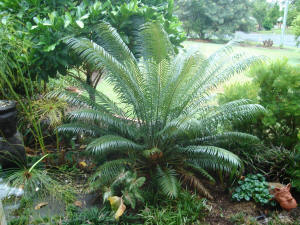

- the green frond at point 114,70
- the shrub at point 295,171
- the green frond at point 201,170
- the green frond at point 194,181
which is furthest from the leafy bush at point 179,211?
the green frond at point 114,70

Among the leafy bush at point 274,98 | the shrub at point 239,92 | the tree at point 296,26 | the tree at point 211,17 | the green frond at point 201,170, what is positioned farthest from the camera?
the tree at point 211,17

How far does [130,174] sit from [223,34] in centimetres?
268

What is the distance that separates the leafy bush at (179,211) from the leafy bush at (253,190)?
335 mm

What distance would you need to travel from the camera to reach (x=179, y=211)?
2.01 m

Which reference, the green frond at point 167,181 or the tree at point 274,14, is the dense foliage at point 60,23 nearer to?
the tree at point 274,14

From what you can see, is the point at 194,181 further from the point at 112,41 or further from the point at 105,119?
the point at 112,41

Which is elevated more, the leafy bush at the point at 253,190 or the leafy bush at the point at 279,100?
the leafy bush at the point at 279,100

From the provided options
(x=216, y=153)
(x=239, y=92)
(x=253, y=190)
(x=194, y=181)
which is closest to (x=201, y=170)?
(x=194, y=181)

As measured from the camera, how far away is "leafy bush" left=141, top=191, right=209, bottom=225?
1970mm

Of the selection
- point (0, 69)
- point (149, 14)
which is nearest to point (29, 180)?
point (0, 69)

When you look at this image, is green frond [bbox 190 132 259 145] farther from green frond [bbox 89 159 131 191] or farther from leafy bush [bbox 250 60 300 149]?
green frond [bbox 89 159 131 191]

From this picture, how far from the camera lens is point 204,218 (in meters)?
2.06

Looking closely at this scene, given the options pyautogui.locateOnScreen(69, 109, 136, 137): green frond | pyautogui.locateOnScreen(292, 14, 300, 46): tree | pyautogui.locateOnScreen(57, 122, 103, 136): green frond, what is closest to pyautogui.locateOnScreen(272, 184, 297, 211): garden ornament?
pyautogui.locateOnScreen(69, 109, 136, 137): green frond

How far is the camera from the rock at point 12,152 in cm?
254
